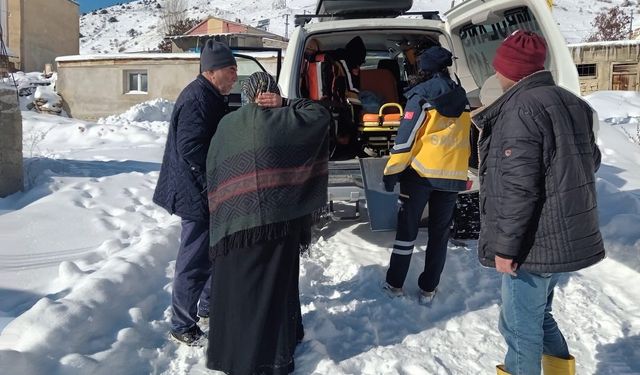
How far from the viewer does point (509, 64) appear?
234cm

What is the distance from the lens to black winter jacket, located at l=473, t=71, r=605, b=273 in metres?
2.17

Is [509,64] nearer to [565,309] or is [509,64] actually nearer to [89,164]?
[565,309]

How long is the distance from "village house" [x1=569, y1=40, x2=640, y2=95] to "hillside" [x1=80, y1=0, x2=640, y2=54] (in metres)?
41.0

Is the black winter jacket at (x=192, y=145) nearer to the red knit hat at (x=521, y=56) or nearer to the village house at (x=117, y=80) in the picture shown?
the red knit hat at (x=521, y=56)

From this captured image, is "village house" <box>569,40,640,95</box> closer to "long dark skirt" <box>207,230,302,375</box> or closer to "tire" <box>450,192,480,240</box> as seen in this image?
"tire" <box>450,192,480,240</box>

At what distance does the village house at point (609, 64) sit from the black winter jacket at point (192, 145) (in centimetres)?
2740

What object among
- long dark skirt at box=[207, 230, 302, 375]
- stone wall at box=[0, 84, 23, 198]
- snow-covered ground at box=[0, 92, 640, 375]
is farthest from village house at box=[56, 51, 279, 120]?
long dark skirt at box=[207, 230, 302, 375]

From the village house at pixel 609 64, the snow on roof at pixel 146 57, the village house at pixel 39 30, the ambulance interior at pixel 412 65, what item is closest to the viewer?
the ambulance interior at pixel 412 65

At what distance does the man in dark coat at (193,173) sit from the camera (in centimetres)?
295

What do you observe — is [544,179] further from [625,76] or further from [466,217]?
[625,76]

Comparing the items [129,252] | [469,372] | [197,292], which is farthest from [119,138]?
[469,372]

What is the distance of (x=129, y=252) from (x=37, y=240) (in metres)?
1.15

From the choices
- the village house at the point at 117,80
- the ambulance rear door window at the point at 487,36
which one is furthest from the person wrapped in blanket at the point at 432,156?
the village house at the point at 117,80

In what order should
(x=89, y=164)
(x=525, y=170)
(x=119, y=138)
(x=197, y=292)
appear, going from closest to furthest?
(x=525, y=170), (x=197, y=292), (x=89, y=164), (x=119, y=138)
